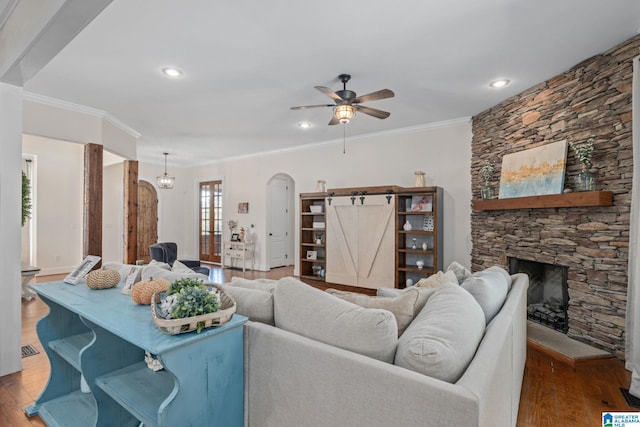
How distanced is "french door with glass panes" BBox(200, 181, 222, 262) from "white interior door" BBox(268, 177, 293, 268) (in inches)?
68.4

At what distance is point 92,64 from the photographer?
3.32 meters

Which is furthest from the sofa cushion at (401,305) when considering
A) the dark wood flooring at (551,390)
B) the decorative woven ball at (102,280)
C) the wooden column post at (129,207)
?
the wooden column post at (129,207)

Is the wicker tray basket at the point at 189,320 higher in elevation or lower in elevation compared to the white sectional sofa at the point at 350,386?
higher

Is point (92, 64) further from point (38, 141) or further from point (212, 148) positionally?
point (38, 141)

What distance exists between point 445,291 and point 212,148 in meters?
6.69

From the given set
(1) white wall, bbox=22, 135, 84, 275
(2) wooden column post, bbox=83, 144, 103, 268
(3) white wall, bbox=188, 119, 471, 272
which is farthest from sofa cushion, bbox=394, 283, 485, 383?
(1) white wall, bbox=22, 135, 84, 275

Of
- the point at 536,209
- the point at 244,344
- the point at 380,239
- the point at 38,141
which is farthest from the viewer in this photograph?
the point at 38,141

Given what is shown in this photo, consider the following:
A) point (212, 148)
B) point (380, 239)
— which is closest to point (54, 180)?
point (212, 148)

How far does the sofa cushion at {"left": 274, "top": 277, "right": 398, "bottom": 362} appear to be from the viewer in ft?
4.00

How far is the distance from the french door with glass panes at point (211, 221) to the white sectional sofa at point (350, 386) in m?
7.69

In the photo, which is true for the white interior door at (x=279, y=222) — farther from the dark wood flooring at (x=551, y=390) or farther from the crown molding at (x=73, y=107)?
the dark wood flooring at (x=551, y=390)

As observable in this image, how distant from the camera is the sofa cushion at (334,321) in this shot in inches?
48.0

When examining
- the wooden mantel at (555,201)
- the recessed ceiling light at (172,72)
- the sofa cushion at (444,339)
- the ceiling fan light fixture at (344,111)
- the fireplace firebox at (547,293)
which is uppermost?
the recessed ceiling light at (172,72)

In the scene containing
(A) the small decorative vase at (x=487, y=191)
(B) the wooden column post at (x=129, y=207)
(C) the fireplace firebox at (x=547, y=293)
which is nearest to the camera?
(C) the fireplace firebox at (x=547, y=293)
